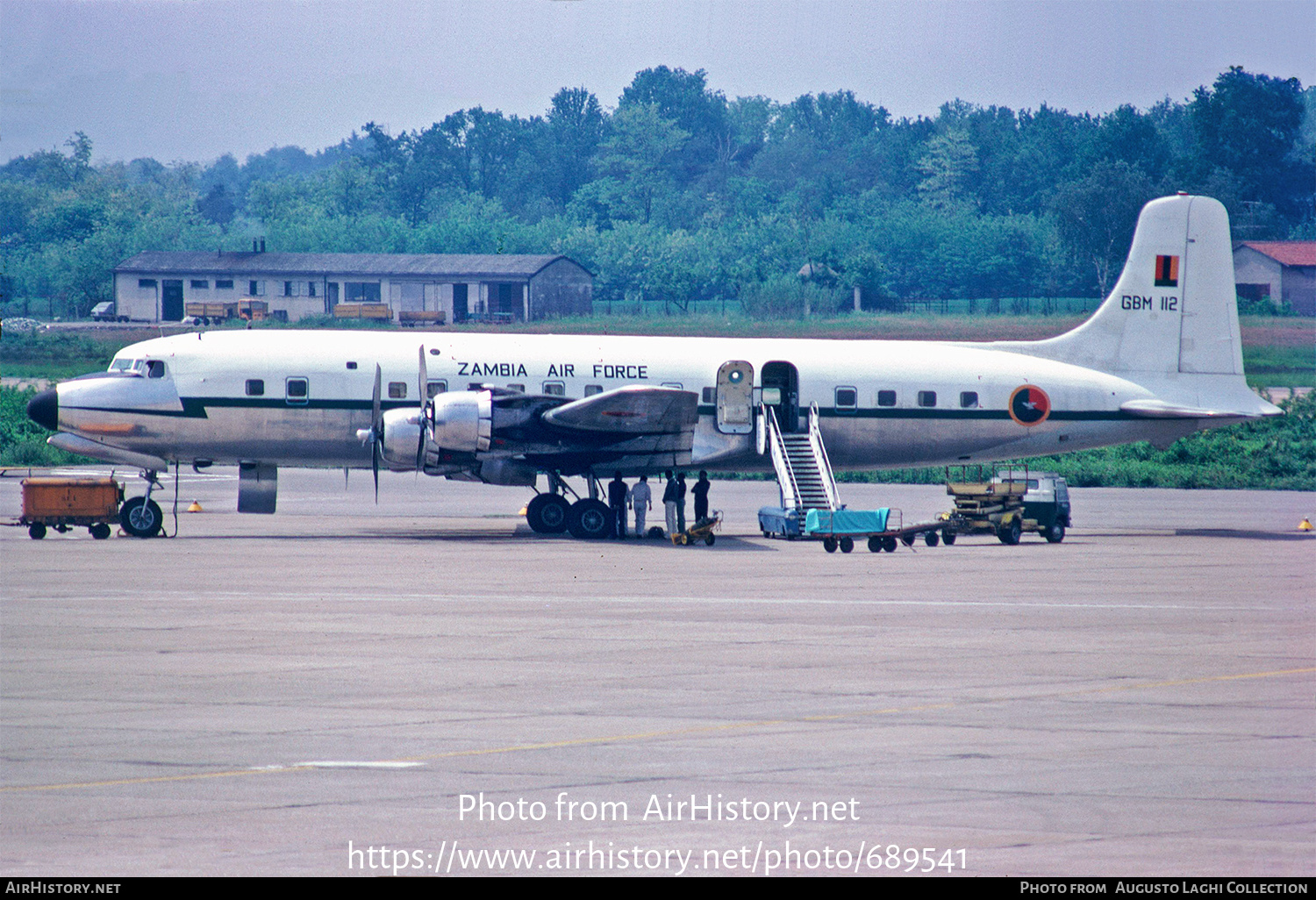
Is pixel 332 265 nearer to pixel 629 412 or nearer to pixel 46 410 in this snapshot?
pixel 46 410

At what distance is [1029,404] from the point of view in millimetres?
32969

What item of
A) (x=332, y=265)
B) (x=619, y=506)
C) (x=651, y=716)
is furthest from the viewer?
(x=332, y=265)

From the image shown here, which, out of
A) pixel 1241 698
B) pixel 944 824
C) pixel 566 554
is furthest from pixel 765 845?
pixel 566 554

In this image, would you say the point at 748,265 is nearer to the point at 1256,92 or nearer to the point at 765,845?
the point at 1256,92

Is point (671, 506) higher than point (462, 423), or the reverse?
point (462, 423)

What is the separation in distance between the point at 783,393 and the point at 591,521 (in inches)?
211

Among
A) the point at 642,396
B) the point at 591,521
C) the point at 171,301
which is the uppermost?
the point at 171,301

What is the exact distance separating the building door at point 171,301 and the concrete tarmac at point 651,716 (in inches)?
2743

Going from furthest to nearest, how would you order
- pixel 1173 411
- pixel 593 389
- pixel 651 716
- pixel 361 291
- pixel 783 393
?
1. pixel 361 291
2. pixel 1173 411
3. pixel 783 393
4. pixel 593 389
5. pixel 651 716

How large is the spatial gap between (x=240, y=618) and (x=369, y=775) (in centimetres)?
850

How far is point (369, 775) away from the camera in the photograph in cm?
1058

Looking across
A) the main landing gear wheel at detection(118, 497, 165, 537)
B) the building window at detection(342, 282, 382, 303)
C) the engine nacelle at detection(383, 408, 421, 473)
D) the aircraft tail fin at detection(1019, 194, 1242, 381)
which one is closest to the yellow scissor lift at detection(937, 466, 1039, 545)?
the aircraft tail fin at detection(1019, 194, 1242, 381)

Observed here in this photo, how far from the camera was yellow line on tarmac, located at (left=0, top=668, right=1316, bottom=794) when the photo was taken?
34.2ft

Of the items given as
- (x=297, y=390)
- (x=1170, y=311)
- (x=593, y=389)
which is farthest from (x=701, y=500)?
(x=1170, y=311)
